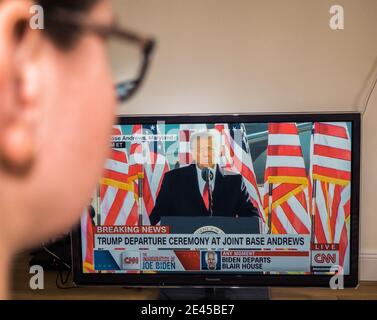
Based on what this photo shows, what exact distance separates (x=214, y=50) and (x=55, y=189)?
70 cm

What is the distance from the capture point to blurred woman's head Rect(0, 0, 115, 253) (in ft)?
1.61

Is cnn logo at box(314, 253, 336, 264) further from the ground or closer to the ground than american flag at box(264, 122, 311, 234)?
closer to the ground

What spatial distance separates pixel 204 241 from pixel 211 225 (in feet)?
0.15

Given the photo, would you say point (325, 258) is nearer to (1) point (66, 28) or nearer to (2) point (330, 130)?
(2) point (330, 130)

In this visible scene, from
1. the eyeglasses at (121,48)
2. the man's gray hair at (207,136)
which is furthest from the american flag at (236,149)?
the eyeglasses at (121,48)

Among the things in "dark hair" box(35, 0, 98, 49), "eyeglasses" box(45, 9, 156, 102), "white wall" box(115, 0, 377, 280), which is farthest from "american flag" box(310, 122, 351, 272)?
"dark hair" box(35, 0, 98, 49)

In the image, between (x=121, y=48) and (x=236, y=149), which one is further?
(x=236, y=149)

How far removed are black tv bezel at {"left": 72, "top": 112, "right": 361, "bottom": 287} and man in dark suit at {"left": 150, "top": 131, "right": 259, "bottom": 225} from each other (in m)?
0.08

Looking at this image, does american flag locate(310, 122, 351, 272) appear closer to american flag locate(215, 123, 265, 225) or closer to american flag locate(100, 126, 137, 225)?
american flag locate(215, 123, 265, 225)

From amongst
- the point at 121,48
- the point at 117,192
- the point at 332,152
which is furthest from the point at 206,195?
the point at 121,48

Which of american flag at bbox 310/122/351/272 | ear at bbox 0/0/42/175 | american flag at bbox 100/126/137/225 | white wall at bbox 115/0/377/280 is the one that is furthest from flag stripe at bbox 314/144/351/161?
ear at bbox 0/0/42/175

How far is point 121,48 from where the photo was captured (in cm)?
60

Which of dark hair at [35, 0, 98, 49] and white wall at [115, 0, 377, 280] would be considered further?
white wall at [115, 0, 377, 280]
